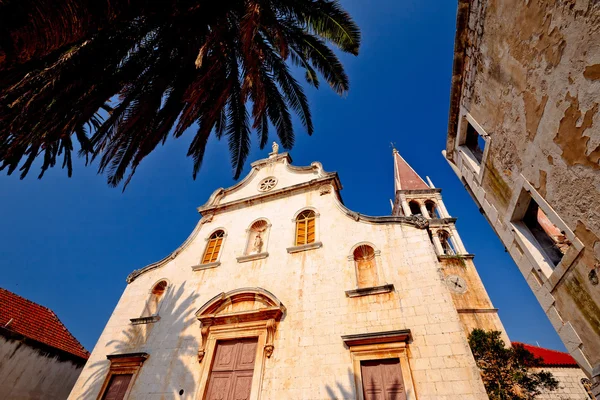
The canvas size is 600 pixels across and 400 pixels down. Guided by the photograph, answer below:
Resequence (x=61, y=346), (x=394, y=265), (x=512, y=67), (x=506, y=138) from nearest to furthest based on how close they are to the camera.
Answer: (x=512, y=67) < (x=506, y=138) < (x=394, y=265) < (x=61, y=346)

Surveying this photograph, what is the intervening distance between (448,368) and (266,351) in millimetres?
4479

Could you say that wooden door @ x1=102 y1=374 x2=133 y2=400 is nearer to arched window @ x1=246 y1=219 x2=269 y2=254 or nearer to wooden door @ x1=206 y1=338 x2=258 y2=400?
wooden door @ x1=206 y1=338 x2=258 y2=400

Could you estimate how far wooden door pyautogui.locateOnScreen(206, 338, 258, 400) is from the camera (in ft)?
24.1

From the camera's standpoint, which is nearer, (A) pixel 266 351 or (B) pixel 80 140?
(B) pixel 80 140

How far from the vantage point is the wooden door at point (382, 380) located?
20.1 ft

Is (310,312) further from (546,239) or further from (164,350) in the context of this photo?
(546,239)

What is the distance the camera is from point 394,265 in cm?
798

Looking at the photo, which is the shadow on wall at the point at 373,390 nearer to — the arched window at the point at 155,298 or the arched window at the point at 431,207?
the arched window at the point at 155,298

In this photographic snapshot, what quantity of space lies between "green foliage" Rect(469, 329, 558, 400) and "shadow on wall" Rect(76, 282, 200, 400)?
11963 millimetres

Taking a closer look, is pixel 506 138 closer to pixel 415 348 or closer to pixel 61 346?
pixel 415 348

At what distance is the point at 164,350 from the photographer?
8.68m

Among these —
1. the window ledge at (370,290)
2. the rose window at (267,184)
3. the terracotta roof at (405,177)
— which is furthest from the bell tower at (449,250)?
the rose window at (267,184)

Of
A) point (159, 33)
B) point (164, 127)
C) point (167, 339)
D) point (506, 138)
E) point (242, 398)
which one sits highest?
point (159, 33)

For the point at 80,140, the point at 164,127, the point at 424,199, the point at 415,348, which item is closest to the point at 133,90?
the point at 164,127
